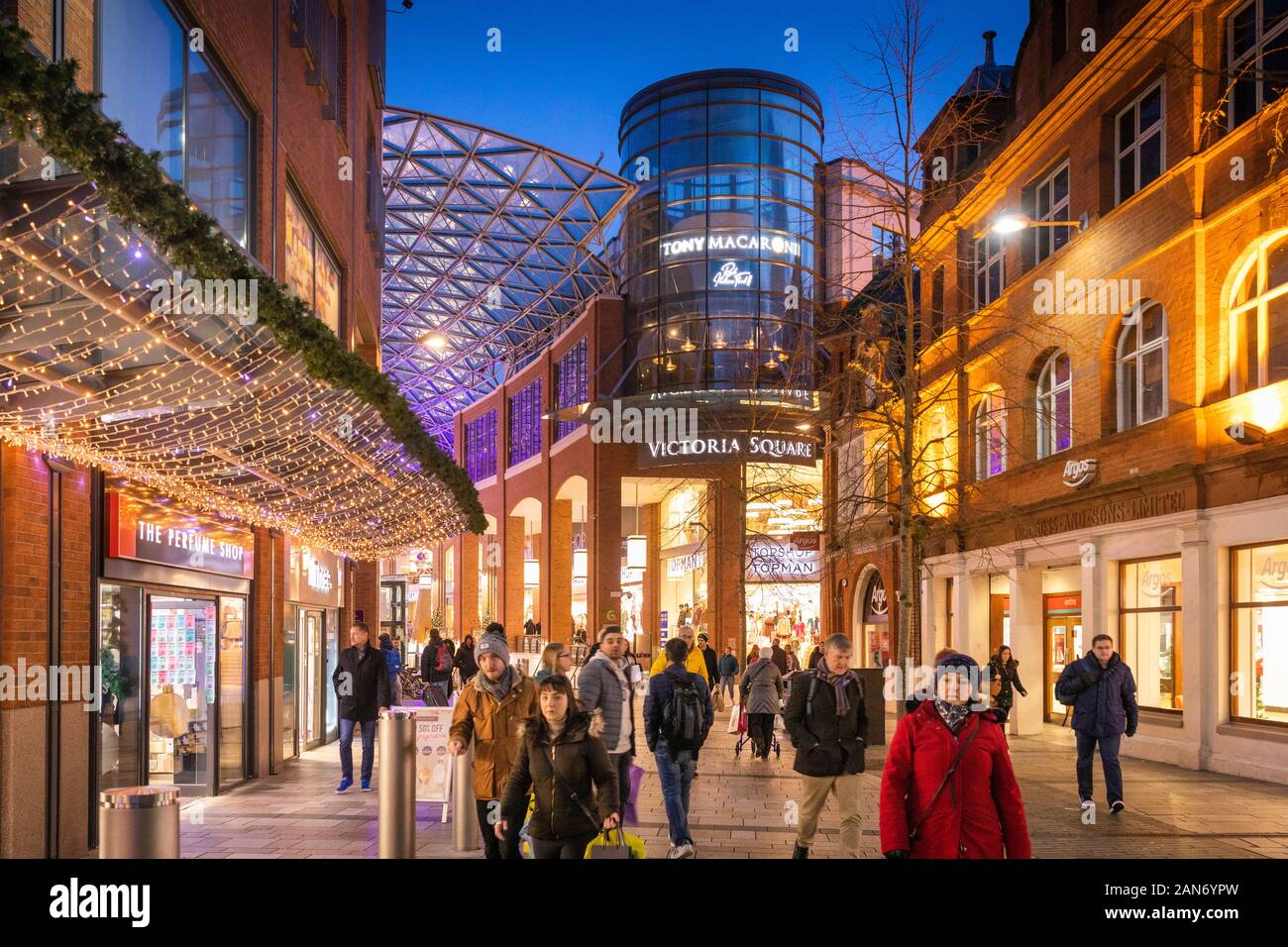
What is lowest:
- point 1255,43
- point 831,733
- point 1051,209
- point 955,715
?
point 831,733

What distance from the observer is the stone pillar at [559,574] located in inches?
1987

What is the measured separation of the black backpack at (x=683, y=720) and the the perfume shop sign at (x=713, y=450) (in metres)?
29.2

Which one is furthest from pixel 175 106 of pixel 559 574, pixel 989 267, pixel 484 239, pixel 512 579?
pixel 512 579

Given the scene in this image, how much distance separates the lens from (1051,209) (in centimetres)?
2214

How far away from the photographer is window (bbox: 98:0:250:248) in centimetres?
980

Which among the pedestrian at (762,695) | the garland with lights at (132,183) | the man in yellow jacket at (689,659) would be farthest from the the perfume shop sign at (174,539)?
the pedestrian at (762,695)

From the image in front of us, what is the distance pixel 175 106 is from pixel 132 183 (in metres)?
6.32

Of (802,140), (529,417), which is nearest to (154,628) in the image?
(802,140)

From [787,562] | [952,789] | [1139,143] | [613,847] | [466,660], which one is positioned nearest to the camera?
[952,789]

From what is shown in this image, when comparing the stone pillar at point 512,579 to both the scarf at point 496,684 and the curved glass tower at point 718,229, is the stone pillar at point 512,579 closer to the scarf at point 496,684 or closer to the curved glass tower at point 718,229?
the curved glass tower at point 718,229

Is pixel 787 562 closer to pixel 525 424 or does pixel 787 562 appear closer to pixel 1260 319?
pixel 1260 319

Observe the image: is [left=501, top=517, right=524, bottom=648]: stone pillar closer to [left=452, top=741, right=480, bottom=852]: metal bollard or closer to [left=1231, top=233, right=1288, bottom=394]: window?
[left=1231, top=233, right=1288, bottom=394]: window

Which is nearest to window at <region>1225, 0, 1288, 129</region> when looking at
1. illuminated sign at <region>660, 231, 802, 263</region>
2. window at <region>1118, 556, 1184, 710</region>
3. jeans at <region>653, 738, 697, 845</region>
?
window at <region>1118, 556, 1184, 710</region>

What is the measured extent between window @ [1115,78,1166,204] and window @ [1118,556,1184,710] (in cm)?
589
